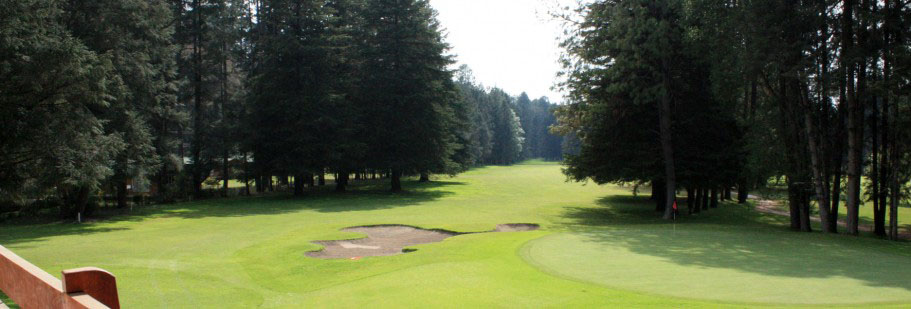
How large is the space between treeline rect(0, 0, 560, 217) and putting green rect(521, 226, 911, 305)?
66.1 feet

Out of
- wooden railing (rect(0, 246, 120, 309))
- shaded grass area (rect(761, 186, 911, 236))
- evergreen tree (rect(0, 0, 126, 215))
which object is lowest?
shaded grass area (rect(761, 186, 911, 236))

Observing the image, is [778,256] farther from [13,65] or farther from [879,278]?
[13,65]

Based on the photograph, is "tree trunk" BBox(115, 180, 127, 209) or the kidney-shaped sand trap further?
"tree trunk" BBox(115, 180, 127, 209)

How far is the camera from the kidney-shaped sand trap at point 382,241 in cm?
1664

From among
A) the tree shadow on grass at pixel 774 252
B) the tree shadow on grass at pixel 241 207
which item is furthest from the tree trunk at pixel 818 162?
the tree shadow on grass at pixel 241 207

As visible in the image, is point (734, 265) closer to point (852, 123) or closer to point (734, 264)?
point (734, 264)

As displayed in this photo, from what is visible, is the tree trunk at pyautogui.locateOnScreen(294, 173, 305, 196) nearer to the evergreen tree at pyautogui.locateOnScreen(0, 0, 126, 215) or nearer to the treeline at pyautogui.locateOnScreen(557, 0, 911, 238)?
the evergreen tree at pyautogui.locateOnScreen(0, 0, 126, 215)

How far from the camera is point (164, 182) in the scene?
3822 centimetres

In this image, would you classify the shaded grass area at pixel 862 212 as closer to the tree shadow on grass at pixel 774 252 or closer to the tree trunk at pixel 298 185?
the tree shadow on grass at pixel 774 252

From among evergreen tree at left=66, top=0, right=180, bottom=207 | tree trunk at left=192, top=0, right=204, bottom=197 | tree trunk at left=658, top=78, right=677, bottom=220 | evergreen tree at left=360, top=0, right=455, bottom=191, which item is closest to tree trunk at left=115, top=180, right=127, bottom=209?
evergreen tree at left=66, top=0, right=180, bottom=207

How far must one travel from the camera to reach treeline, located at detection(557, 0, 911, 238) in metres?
19.5

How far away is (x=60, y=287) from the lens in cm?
204

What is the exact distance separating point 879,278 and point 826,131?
14.2m

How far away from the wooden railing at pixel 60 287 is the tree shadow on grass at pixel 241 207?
68.5ft
